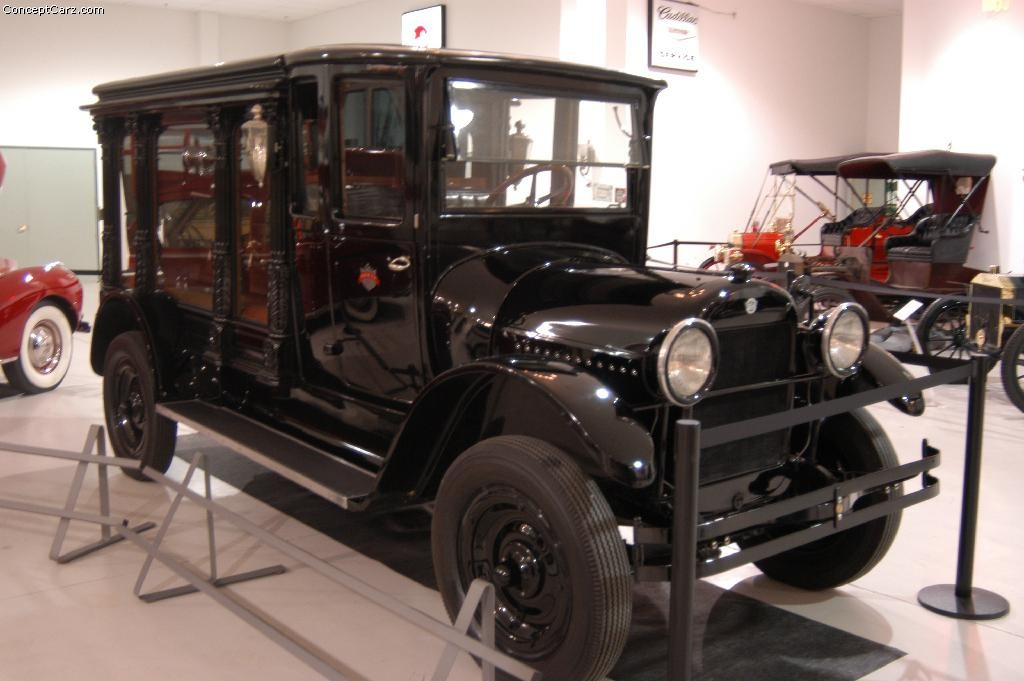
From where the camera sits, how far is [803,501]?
8.71ft

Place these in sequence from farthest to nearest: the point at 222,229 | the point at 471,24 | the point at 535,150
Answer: the point at 471,24
the point at 222,229
the point at 535,150

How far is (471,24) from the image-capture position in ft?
41.5

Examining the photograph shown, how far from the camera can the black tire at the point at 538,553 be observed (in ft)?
8.05

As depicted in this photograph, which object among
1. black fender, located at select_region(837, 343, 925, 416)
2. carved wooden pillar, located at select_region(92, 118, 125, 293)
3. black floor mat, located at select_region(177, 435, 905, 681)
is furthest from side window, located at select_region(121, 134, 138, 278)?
black fender, located at select_region(837, 343, 925, 416)

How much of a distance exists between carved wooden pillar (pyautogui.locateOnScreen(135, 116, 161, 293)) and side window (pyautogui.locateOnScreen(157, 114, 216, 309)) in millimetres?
39

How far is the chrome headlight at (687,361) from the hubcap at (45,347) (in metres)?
5.58

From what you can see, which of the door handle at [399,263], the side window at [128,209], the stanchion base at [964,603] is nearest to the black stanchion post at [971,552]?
the stanchion base at [964,603]

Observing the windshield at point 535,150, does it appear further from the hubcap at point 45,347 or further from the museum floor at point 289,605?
the hubcap at point 45,347

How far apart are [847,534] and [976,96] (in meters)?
8.05

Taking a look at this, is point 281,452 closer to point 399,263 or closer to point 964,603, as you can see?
point 399,263

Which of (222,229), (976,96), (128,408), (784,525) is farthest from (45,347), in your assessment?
(976,96)

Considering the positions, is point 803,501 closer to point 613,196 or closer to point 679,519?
point 679,519

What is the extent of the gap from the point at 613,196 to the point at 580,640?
1.87 meters

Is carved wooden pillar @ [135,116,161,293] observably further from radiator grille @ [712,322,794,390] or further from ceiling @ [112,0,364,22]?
ceiling @ [112,0,364,22]
